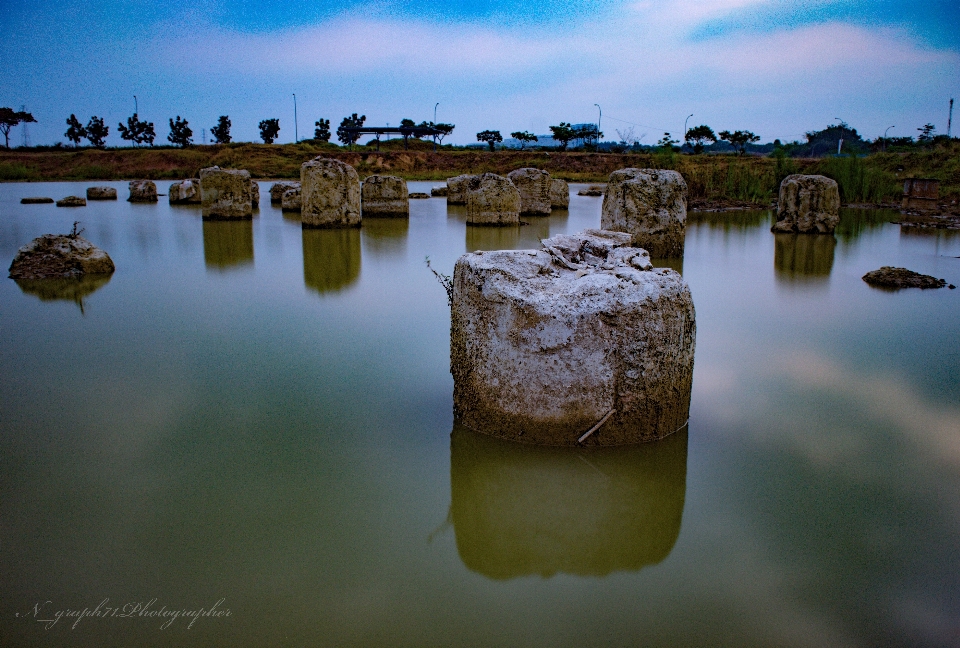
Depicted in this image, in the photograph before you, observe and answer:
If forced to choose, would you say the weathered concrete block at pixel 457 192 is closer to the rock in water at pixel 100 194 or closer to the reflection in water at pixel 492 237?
the reflection in water at pixel 492 237

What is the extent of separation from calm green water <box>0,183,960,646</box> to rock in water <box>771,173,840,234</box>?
268 inches

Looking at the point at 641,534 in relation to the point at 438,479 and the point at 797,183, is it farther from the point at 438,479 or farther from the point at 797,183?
the point at 797,183

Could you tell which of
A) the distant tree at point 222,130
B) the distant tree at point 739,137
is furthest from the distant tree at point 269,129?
the distant tree at point 739,137

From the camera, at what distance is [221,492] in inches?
115

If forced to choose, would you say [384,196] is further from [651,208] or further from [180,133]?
[180,133]

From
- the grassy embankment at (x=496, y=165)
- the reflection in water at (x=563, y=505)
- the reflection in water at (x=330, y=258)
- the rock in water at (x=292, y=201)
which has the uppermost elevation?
the grassy embankment at (x=496, y=165)

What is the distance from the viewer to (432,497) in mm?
2963

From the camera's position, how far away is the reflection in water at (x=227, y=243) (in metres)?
8.68

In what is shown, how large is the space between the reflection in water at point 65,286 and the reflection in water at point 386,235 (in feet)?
11.0

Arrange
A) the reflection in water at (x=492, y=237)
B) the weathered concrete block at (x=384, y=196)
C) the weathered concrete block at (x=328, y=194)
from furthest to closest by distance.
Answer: the weathered concrete block at (x=384, y=196) < the weathered concrete block at (x=328, y=194) < the reflection in water at (x=492, y=237)

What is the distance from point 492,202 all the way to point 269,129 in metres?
50.6

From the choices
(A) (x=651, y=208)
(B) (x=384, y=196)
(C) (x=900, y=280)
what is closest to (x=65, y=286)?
(A) (x=651, y=208)

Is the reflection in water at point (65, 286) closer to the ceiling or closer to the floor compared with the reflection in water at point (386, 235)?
closer to the floor

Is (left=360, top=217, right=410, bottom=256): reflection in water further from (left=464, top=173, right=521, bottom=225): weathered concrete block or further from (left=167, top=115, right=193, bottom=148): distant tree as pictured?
(left=167, top=115, right=193, bottom=148): distant tree
